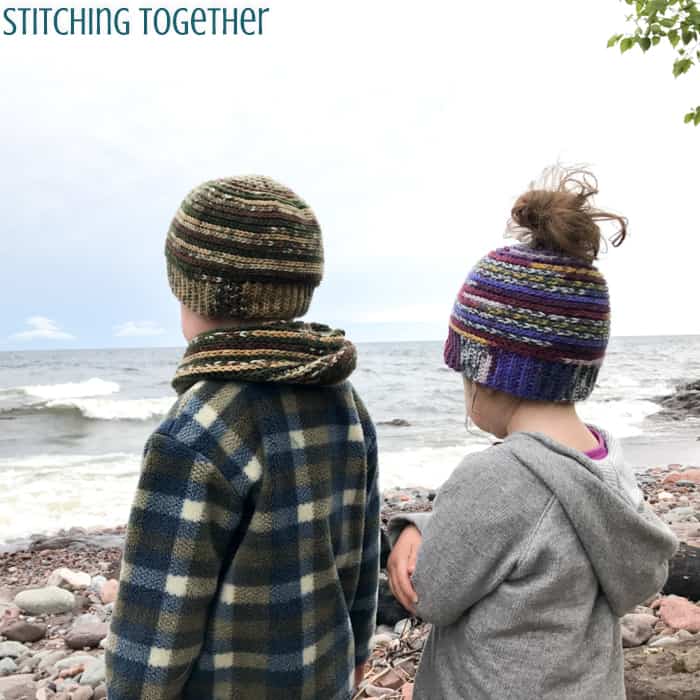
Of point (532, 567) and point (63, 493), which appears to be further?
point (63, 493)

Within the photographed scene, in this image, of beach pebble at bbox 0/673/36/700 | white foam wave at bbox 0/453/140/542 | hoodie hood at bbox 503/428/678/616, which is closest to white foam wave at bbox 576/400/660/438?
white foam wave at bbox 0/453/140/542

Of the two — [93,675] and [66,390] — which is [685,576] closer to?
[93,675]

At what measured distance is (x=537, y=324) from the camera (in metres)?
1.62

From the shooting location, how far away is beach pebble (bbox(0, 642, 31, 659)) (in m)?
4.14

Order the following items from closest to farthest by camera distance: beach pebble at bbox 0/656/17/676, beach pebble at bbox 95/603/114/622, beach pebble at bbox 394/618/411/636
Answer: beach pebble at bbox 394/618/411/636, beach pebble at bbox 0/656/17/676, beach pebble at bbox 95/603/114/622

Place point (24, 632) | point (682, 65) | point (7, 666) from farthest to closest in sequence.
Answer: point (682, 65), point (24, 632), point (7, 666)

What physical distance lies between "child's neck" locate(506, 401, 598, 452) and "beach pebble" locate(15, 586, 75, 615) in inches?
162

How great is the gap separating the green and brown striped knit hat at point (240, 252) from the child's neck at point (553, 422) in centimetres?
55

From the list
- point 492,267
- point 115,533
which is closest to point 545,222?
point 492,267

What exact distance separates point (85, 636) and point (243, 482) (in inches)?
128

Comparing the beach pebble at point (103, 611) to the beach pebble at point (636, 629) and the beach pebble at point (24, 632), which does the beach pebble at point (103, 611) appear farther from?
the beach pebble at point (636, 629)

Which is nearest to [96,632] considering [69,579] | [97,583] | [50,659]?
[50,659]

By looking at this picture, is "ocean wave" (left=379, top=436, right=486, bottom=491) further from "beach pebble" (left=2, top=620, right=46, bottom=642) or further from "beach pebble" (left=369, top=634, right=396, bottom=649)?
"beach pebble" (left=369, top=634, right=396, bottom=649)

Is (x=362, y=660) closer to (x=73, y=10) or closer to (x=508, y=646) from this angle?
(x=508, y=646)
